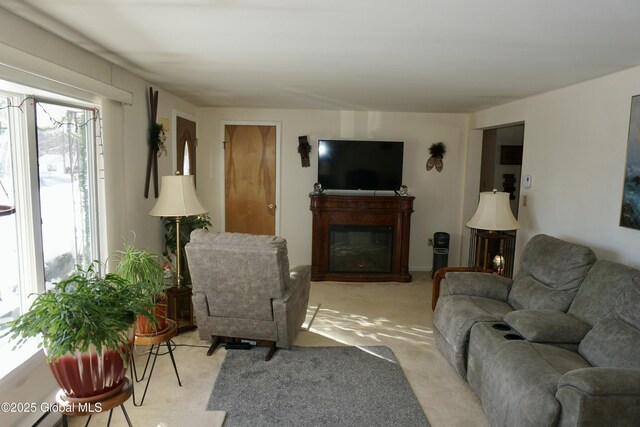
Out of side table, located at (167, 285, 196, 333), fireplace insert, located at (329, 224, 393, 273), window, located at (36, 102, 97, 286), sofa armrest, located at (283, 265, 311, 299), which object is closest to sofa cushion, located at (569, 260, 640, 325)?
sofa armrest, located at (283, 265, 311, 299)

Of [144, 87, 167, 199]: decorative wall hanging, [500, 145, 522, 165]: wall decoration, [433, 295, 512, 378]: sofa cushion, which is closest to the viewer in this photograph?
[433, 295, 512, 378]: sofa cushion

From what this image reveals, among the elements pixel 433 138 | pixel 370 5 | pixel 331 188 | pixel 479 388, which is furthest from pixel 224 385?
pixel 433 138

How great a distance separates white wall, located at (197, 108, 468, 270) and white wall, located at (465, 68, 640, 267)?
4.97 feet

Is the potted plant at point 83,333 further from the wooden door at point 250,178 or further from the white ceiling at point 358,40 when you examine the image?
the wooden door at point 250,178

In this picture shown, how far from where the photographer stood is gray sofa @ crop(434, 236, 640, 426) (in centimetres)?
191

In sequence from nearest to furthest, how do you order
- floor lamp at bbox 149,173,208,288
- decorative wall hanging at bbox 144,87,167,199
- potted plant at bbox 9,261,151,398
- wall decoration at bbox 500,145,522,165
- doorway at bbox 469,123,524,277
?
potted plant at bbox 9,261,151,398, floor lamp at bbox 149,173,208,288, decorative wall hanging at bbox 144,87,167,199, doorway at bbox 469,123,524,277, wall decoration at bbox 500,145,522,165

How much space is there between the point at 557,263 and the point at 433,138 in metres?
3.19

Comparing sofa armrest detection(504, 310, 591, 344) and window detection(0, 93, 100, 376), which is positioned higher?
window detection(0, 93, 100, 376)

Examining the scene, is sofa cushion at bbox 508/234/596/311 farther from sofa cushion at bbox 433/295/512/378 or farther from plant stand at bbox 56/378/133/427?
plant stand at bbox 56/378/133/427

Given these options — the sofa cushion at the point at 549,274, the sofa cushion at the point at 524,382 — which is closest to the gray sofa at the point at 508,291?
the sofa cushion at the point at 549,274

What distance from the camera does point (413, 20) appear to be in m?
2.12

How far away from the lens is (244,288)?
319cm

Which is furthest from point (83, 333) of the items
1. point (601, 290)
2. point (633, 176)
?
point (633, 176)

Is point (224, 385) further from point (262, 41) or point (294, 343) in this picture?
point (262, 41)
